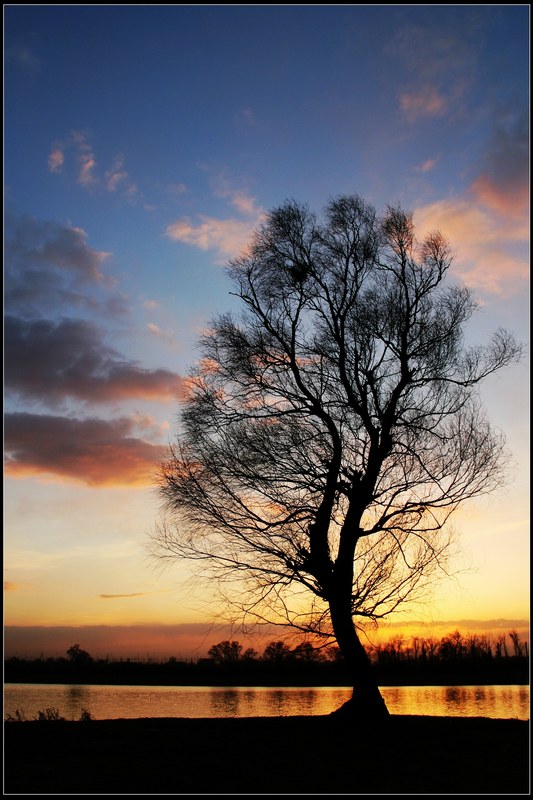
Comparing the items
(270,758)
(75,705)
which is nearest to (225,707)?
(75,705)

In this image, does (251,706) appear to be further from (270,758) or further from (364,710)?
(270,758)

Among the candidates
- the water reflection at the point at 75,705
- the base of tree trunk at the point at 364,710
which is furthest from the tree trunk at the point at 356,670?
the water reflection at the point at 75,705

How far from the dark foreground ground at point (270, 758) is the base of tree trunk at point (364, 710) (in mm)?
267

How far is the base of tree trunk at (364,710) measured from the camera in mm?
12688

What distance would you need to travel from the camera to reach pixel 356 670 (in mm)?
12992

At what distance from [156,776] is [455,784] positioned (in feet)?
12.0

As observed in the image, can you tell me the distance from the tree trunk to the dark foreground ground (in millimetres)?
414

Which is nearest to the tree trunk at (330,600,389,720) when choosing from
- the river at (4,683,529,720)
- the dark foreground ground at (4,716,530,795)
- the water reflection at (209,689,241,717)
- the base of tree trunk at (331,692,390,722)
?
the base of tree trunk at (331,692,390,722)

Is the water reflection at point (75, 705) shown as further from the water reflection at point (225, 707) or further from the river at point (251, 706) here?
the water reflection at point (225, 707)

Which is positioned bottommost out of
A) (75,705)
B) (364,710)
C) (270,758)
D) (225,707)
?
(75,705)

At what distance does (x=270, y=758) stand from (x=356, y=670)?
13.0 ft

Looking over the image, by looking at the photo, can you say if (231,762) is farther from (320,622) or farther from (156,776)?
(320,622)

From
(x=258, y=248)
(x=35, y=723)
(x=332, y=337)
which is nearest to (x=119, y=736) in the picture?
(x=35, y=723)

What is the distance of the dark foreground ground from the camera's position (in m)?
7.80
